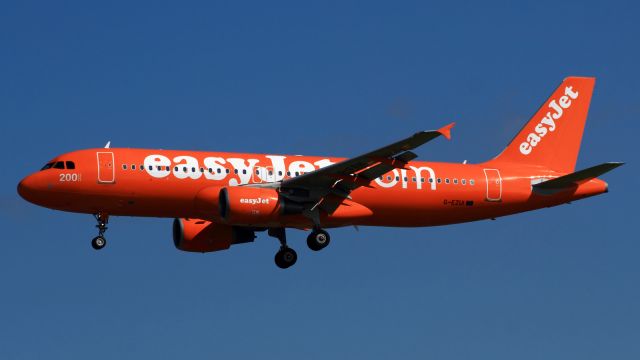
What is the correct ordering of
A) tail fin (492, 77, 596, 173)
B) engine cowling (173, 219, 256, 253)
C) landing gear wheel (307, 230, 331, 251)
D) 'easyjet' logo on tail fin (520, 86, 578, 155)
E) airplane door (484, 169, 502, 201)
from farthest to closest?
'easyjet' logo on tail fin (520, 86, 578, 155) → tail fin (492, 77, 596, 173) → engine cowling (173, 219, 256, 253) → airplane door (484, 169, 502, 201) → landing gear wheel (307, 230, 331, 251)

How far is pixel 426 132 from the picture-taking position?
4453 cm

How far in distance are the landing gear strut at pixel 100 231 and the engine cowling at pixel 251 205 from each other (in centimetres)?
482

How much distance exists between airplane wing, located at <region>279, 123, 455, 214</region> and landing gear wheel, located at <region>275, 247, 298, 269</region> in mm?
3604

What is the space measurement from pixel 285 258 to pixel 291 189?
4.58m

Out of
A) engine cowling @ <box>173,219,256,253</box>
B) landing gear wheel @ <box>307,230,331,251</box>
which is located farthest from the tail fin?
engine cowling @ <box>173,219,256,253</box>

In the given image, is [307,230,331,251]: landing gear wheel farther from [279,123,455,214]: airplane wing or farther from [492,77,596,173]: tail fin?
[492,77,596,173]: tail fin

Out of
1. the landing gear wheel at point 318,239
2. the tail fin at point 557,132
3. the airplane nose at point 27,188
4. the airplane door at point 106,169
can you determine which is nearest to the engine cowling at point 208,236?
the landing gear wheel at point 318,239

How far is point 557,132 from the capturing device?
191 feet

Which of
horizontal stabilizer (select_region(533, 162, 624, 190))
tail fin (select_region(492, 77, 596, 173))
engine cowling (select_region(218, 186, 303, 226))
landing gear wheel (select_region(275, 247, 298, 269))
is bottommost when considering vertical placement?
landing gear wheel (select_region(275, 247, 298, 269))

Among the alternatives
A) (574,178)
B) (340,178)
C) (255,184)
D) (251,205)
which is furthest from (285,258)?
(574,178)

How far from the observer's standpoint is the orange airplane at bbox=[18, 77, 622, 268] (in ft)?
162

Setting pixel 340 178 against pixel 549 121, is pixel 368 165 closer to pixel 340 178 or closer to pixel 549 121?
pixel 340 178

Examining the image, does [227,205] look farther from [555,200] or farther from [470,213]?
[555,200]

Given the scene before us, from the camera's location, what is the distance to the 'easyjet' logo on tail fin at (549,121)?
5747 centimetres
